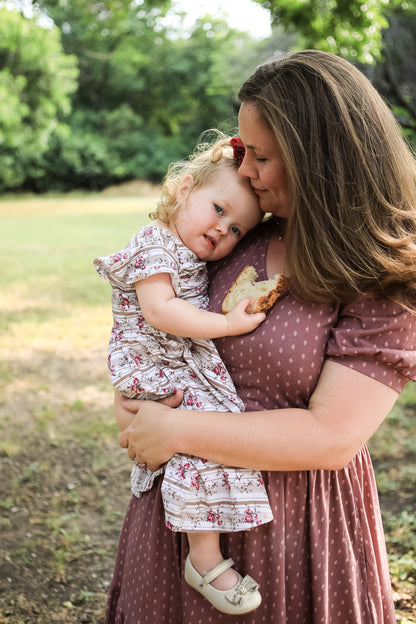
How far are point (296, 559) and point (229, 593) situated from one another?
0.62 ft

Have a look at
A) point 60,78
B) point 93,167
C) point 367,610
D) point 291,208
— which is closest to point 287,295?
point 291,208

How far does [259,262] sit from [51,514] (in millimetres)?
2157

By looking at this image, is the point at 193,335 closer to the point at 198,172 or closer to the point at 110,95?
the point at 198,172

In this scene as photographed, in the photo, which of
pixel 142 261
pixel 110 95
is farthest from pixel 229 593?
pixel 110 95

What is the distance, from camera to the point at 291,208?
1450 mm

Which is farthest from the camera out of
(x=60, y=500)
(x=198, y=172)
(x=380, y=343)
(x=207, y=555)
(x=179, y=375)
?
(x=60, y=500)

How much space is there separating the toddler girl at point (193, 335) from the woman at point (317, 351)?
56 mm

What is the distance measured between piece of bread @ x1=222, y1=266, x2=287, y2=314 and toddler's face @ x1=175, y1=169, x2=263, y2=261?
16 cm

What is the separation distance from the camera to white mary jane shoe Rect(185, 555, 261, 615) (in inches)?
56.4

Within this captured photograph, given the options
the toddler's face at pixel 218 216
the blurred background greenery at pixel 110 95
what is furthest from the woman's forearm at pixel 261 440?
the blurred background greenery at pixel 110 95

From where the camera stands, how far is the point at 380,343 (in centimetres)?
138

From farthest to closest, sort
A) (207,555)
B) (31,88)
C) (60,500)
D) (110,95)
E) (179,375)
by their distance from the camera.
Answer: (110,95), (31,88), (60,500), (179,375), (207,555)

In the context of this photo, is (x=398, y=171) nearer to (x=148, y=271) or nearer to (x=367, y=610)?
(x=148, y=271)

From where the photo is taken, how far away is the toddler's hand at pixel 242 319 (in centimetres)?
148
